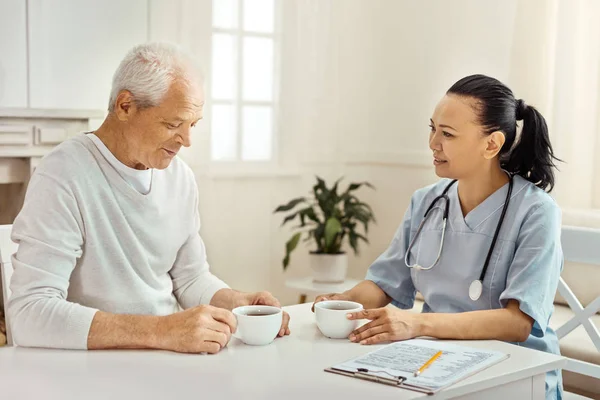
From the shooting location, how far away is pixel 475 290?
5.99ft

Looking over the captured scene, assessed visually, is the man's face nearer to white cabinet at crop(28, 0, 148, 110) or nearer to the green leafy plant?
white cabinet at crop(28, 0, 148, 110)

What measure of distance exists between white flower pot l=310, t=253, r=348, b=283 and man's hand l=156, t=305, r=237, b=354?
242cm

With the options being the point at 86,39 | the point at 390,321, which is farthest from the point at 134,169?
the point at 86,39

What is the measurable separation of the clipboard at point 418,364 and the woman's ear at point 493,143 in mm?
570

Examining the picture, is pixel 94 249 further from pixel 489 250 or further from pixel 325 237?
pixel 325 237

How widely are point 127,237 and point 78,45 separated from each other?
2.09 metres

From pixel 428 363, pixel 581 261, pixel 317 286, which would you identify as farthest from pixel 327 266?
pixel 428 363

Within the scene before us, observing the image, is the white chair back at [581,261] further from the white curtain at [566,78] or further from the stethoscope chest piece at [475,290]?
the white curtain at [566,78]

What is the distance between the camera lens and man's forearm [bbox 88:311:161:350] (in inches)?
57.4

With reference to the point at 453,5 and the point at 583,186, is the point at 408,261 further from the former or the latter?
the point at 453,5

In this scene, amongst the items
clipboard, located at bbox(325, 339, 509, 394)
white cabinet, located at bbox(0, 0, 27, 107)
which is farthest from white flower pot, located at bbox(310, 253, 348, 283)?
clipboard, located at bbox(325, 339, 509, 394)

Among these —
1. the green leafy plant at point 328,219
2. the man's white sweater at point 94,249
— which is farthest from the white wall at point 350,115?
the man's white sweater at point 94,249

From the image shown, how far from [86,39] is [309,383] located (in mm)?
2714

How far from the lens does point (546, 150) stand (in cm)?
199
